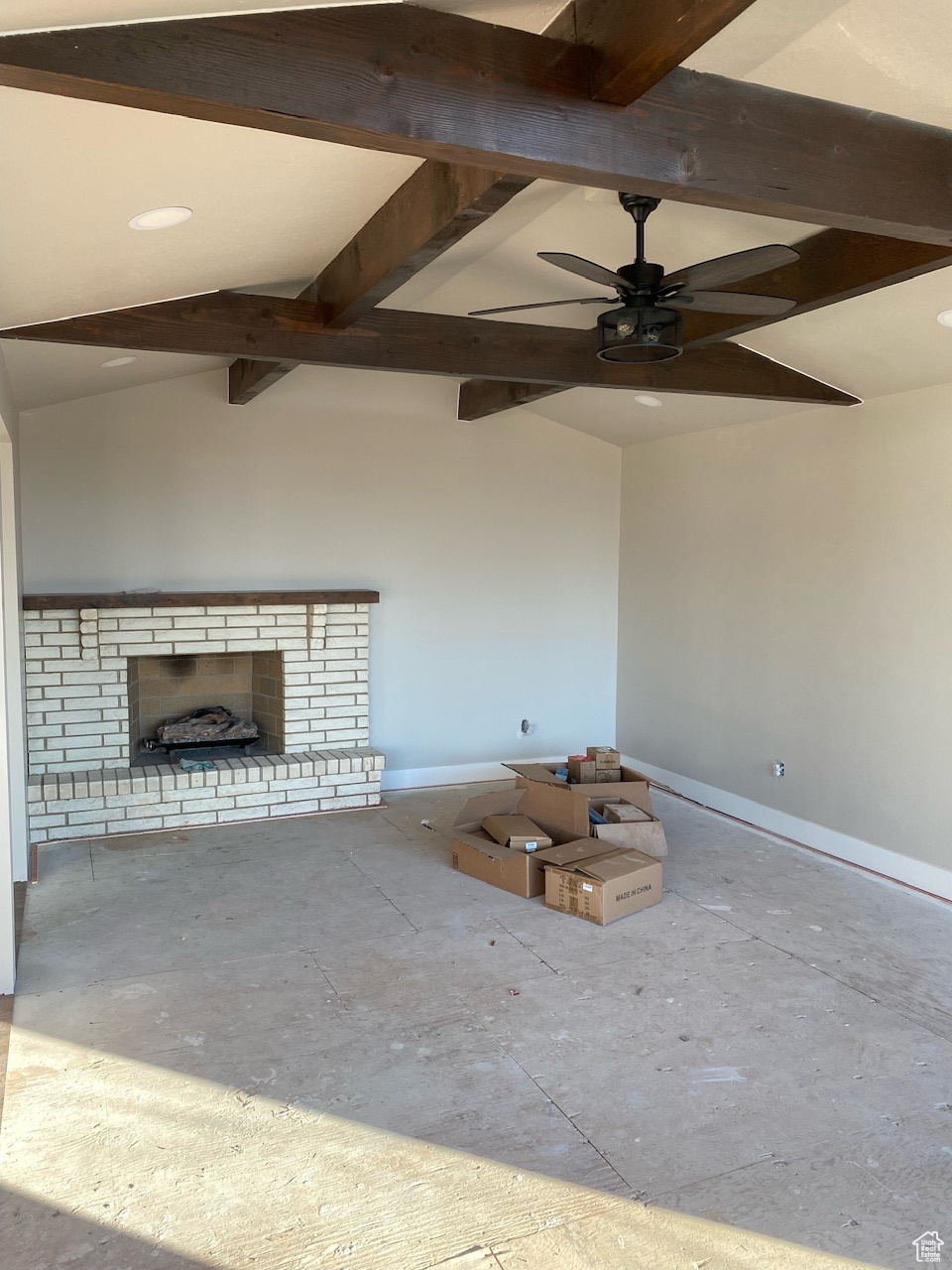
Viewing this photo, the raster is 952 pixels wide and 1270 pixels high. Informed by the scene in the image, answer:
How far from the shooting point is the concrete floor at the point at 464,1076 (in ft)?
7.18

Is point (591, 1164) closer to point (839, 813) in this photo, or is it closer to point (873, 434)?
point (839, 813)

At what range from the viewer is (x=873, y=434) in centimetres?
462

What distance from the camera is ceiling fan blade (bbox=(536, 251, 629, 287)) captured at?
2504 millimetres

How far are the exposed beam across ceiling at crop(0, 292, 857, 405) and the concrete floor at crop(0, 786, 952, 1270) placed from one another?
2.37m

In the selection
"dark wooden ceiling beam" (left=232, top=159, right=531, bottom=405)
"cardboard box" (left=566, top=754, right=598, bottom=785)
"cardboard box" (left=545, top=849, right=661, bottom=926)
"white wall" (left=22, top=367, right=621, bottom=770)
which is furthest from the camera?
"white wall" (left=22, top=367, right=621, bottom=770)

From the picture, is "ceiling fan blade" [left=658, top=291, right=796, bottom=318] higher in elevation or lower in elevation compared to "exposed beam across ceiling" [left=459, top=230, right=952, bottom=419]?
lower

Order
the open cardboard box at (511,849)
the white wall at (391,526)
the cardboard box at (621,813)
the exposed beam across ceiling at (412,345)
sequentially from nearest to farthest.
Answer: the exposed beam across ceiling at (412,345), the open cardboard box at (511,849), the cardboard box at (621,813), the white wall at (391,526)

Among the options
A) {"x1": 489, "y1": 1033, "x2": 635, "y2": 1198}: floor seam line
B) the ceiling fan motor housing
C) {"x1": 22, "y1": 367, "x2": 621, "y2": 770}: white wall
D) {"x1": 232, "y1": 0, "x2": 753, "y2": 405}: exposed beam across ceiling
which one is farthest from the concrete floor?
{"x1": 232, "y1": 0, "x2": 753, "y2": 405}: exposed beam across ceiling

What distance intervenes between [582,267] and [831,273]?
1.10 m

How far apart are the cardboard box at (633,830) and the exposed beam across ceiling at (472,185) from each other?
2615mm

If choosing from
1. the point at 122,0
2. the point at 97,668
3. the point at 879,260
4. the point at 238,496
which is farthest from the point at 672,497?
the point at 122,0

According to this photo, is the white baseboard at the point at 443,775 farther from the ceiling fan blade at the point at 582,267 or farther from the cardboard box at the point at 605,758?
the ceiling fan blade at the point at 582,267

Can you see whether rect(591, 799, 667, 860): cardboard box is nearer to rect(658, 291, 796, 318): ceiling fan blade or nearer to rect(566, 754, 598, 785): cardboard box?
rect(566, 754, 598, 785): cardboard box

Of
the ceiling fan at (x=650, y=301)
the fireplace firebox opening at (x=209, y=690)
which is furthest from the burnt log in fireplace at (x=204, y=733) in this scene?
the ceiling fan at (x=650, y=301)
